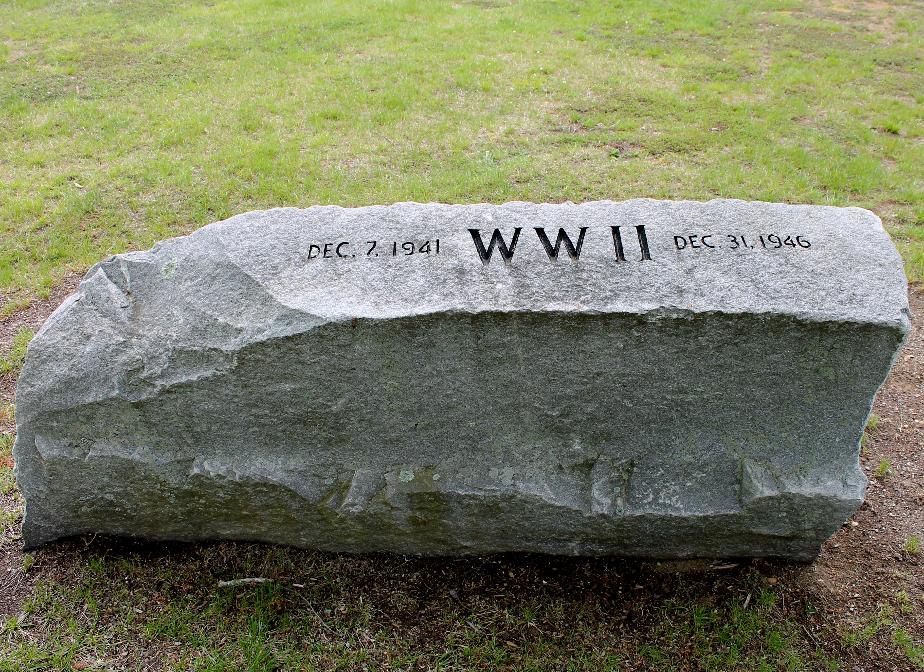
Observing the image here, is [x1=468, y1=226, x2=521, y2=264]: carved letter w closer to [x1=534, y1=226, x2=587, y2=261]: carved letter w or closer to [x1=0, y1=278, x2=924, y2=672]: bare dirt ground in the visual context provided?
[x1=534, y1=226, x2=587, y2=261]: carved letter w

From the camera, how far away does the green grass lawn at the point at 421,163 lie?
2.85m

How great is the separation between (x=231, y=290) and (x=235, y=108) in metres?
4.73

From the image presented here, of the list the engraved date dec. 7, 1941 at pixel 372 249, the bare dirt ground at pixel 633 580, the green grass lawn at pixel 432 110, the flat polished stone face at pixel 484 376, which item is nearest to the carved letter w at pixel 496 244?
the flat polished stone face at pixel 484 376

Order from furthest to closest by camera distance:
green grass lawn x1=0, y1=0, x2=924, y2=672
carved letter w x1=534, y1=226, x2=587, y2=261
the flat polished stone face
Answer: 1. green grass lawn x1=0, y1=0, x2=924, y2=672
2. carved letter w x1=534, y1=226, x2=587, y2=261
3. the flat polished stone face

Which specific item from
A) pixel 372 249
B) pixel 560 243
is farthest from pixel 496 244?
pixel 372 249

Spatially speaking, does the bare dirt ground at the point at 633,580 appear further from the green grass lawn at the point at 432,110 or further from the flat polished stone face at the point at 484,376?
the green grass lawn at the point at 432,110

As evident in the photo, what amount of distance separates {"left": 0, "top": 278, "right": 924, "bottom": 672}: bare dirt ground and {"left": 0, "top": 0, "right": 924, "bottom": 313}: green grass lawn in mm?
2378

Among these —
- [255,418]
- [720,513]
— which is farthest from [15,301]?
[720,513]

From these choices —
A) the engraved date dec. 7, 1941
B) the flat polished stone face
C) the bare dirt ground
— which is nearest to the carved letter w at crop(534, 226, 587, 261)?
the flat polished stone face

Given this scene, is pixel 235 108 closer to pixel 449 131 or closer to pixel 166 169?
pixel 166 169

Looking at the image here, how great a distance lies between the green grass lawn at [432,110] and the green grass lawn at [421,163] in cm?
3

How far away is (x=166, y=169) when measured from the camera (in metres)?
5.93

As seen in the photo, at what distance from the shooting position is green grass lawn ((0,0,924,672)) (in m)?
2.85

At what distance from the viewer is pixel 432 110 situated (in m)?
6.79
